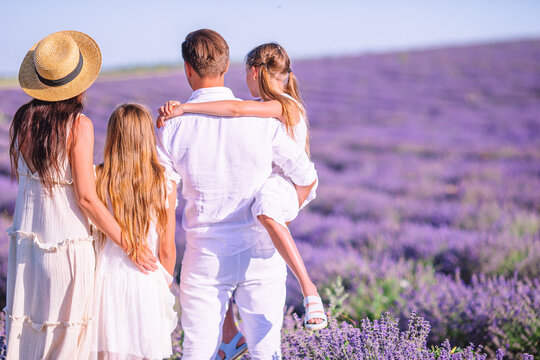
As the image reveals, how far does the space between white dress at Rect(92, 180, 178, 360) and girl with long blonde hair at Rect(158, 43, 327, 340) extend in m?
0.35

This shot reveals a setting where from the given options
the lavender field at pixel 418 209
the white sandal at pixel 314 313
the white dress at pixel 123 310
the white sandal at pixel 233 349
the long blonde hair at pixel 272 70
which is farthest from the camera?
the lavender field at pixel 418 209

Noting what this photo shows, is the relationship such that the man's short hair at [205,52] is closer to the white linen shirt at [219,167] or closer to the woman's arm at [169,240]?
the white linen shirt at [219,167]

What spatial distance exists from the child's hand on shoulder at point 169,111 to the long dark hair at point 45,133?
1.04ft

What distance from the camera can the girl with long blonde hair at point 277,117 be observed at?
1.72 metres

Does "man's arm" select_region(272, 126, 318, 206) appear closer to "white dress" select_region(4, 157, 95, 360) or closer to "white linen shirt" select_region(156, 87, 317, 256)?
"white linen shirt" select_region(156, 87, 317, 256)

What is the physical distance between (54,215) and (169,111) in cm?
59

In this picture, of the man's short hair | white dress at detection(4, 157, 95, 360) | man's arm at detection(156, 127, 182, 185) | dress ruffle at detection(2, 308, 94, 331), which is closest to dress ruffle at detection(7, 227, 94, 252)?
white dress at detection(4, 157, 95, 360)

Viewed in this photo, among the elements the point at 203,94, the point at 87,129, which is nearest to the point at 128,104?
the point at 87,129

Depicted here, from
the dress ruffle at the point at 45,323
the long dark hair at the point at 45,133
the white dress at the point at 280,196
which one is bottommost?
the dress ruffle at the point at 45,323

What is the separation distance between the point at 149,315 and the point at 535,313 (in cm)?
210

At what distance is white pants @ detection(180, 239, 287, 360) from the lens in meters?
1.78

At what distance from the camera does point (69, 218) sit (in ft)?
5.88

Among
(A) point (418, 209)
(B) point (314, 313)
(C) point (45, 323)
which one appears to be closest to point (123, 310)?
(C) point (45, 323)

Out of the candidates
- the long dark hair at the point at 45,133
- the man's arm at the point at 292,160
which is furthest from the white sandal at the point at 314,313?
→ the long dark hair at the point at 45,133
